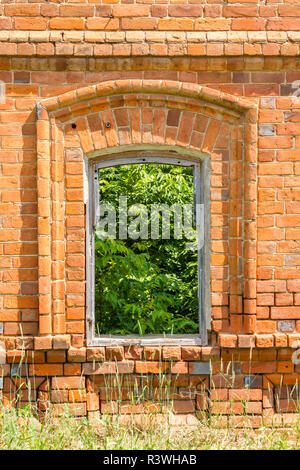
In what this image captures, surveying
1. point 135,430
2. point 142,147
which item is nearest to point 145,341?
point 135,430

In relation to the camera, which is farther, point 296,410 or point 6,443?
point 296,410

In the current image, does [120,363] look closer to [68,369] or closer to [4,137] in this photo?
[68,369]

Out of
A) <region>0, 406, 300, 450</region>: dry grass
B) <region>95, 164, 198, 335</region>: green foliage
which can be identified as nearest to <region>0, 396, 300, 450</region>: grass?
<region>0, 406, 300, 450</region>: dry grass

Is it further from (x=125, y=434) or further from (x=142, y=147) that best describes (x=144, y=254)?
(x=125, y=434)

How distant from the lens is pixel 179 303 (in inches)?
236

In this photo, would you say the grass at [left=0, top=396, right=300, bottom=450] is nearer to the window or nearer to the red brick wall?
the red brick wall

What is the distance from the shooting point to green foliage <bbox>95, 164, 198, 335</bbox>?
4.89m

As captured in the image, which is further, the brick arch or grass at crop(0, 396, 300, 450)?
the brick arch

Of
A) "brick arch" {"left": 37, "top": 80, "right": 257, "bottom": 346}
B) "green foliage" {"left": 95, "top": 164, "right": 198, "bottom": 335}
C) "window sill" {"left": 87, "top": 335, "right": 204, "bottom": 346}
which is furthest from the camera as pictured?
"green foliage" {"left": 95, "top": 164, "right": 198, "bottom": 335}

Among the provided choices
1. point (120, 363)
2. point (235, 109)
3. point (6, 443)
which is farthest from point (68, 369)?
point (235, 109)

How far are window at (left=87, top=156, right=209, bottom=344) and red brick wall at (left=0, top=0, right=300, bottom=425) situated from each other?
0.18 meters

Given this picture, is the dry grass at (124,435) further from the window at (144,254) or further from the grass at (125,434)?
the window at (144,254)

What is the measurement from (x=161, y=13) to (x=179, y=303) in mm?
3774

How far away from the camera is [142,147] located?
347 cm
